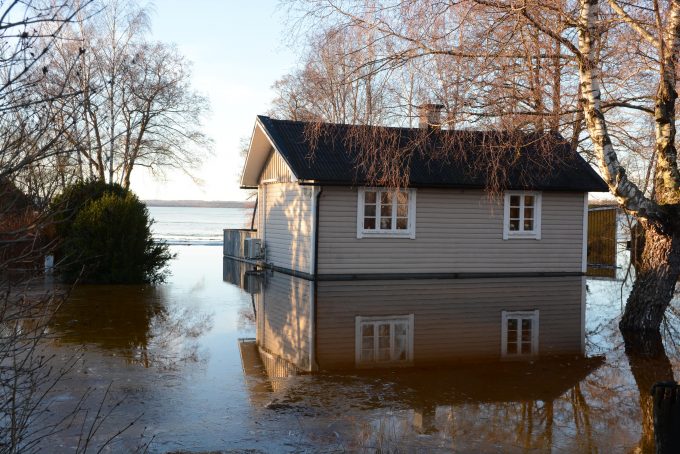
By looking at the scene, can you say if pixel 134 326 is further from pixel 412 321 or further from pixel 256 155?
pixel 256 155

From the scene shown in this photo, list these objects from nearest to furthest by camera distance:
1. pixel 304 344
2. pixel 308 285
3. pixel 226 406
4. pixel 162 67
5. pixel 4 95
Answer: pixel 4 95 → pixel 226 406 → pixel 304 344 → pixel 308 285 → pixel 162 67

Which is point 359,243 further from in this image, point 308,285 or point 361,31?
point 361,31

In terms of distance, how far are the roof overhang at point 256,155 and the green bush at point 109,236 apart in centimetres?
403

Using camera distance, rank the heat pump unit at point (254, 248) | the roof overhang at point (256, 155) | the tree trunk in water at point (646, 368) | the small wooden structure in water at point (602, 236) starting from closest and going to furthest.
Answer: the tree trunk in water at point (646, 368) → the roof overhang at point (256, 155) → the heat pump unit at point (254, 248) → the small wooden structure in water at point (602, 236)

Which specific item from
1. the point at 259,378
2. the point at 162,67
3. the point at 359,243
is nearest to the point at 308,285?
the point at 359,243

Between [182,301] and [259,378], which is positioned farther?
[182,301]

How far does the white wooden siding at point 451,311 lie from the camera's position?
994 centimetres

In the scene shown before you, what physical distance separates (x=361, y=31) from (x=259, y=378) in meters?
5.08

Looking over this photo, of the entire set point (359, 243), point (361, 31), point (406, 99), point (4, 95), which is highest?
point (361, 31)

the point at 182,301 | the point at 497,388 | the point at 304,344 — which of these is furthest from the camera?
the point at 182,301

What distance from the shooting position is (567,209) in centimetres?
1980

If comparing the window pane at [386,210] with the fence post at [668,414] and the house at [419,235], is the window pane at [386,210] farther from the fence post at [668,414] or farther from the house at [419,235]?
the fence post at [668,414]

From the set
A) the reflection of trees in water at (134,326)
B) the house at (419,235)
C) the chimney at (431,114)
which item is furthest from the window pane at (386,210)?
the chimney at (431,114)

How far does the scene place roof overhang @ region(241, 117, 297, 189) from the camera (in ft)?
66.7
